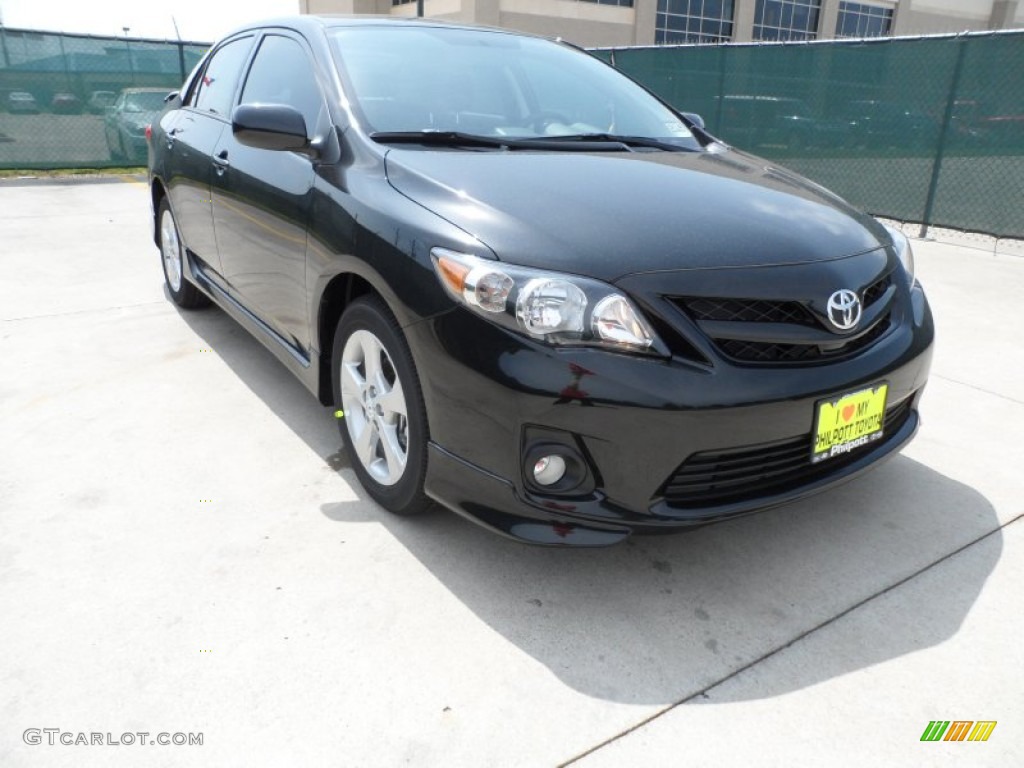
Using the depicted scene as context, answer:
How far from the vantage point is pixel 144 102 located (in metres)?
12.0

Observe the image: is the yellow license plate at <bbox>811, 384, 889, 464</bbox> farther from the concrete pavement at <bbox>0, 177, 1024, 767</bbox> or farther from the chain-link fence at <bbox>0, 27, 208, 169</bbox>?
the chain-link fence at <bbox>0, 27, 208, 169</bbox>

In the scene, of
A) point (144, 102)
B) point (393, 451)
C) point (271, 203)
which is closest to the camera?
point (393, 451)

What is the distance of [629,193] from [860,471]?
1085mm

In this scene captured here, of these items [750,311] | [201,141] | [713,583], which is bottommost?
[713,583]

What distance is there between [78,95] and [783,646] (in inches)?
497

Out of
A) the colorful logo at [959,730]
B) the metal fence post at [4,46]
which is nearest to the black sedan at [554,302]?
the colorful logo at [959,730]

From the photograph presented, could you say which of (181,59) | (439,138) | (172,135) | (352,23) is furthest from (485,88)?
(181,59)

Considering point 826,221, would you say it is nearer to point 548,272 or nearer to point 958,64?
point 548,272

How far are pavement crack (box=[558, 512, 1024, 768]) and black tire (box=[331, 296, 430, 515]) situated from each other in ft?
3.00

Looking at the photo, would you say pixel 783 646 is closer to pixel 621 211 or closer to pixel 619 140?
pixel 621 211

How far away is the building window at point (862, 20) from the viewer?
39594mm

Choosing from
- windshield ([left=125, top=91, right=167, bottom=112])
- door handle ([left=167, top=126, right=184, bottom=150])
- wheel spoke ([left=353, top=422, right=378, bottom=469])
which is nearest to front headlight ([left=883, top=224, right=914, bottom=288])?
wheel spoke ([left=353, top=422, right=378, bottom=469])

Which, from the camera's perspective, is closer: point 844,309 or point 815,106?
point 844,309

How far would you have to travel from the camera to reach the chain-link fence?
1097 centimetres
